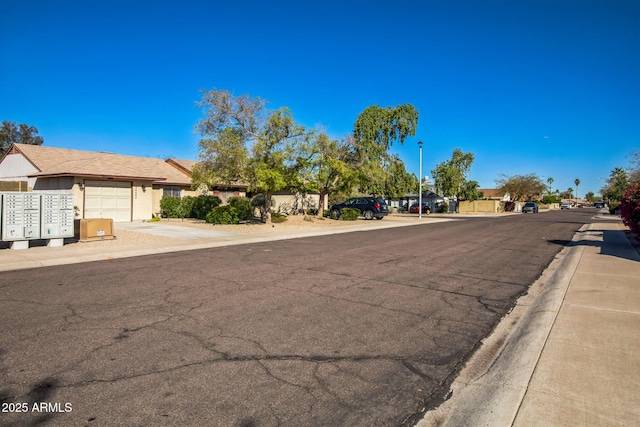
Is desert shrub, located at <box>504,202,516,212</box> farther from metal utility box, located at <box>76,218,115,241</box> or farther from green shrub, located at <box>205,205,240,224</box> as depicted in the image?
metal utility box, located at <box>76,218,115,241</box>

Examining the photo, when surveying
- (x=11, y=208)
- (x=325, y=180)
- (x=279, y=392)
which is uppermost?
(x=325, y=180)

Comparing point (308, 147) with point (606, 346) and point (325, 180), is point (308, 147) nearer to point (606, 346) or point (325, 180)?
point (325, 180)

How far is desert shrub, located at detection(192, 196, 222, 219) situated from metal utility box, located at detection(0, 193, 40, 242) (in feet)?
45.7

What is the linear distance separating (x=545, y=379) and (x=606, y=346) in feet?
4.52

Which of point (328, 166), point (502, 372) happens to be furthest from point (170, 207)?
point (502, 372)

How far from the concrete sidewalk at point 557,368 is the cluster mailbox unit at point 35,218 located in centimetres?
1319

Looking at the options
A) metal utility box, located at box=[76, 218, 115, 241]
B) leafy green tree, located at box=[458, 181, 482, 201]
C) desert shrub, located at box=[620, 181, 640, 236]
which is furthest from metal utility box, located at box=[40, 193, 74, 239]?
leafy green tree, located at box=[458, 181, 482, 201]

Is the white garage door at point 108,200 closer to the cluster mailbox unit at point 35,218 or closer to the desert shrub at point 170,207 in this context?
the desert shrub at point 170,207

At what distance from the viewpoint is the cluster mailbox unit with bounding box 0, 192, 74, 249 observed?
38.8 feet

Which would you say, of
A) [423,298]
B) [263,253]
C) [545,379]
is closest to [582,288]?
[423,298]

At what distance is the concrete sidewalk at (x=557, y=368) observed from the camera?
3.17 metres

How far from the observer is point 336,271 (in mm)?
9336

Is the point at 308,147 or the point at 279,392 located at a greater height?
the point at 308,147

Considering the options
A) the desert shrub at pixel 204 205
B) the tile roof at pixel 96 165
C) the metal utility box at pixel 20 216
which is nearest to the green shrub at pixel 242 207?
the desert shrub at pixel 204 205
